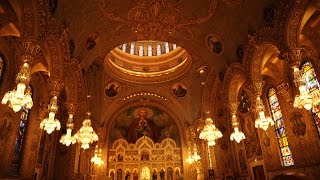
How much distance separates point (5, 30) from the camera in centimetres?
1009

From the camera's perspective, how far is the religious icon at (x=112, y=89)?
67.6ft

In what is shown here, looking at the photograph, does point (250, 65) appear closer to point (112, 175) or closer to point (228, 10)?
point (228, 10)

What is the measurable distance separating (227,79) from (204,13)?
3.84 meters

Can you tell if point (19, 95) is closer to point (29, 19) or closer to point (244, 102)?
point (29, 19)

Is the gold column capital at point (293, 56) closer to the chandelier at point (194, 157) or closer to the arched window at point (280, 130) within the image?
the arched window at point (280, 130)

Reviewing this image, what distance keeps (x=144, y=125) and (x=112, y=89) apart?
4.89 meters

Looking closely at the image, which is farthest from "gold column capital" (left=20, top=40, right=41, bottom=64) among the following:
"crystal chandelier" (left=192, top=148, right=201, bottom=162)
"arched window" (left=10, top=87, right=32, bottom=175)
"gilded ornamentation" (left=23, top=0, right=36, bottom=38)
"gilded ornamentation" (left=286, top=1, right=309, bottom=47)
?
"crystal chandelier" (left=192, top=148, right=201, bottom=162)

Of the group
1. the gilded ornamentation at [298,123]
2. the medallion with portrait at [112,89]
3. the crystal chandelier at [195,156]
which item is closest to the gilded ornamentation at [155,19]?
the gilded ornamentation at [298,123]

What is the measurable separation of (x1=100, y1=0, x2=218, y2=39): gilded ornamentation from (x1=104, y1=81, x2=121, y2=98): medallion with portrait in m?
8.43

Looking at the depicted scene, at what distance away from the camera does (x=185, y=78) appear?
20203 millimetres

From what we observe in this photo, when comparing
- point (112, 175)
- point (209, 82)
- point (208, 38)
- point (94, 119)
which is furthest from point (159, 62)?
point (112, 175)

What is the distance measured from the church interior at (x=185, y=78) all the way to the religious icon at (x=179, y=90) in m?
0.16

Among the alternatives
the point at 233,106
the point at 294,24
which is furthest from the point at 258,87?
the point at 294,24

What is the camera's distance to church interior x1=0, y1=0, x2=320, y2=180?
8773 millimetres
